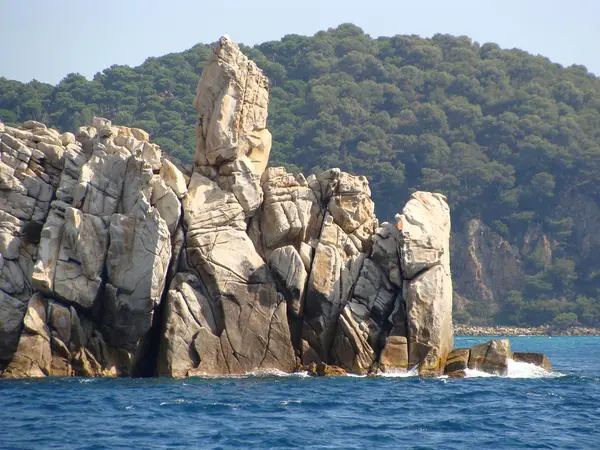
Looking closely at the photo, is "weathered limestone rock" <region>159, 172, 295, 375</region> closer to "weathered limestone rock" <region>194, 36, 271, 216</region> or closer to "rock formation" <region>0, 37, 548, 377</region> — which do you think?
"rock formation" <region>0, 37, 548, 377</region>

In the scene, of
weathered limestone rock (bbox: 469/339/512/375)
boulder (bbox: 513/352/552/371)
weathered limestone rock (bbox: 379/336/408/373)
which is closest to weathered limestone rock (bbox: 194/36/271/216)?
weathered limestone rock (bbox: 379/336/408/373)

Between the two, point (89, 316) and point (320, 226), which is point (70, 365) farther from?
point (320, 226)

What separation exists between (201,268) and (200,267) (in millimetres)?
62

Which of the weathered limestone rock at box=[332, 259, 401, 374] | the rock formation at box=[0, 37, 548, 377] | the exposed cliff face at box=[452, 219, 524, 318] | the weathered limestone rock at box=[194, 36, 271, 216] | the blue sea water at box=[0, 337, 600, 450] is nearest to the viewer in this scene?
the blue sea water at box=[0, 337, 600, 450]

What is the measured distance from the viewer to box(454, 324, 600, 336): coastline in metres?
127

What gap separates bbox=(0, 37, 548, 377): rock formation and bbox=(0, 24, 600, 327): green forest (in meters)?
88.0

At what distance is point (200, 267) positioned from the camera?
46.8m

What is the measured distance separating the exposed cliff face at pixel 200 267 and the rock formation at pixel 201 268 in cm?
6

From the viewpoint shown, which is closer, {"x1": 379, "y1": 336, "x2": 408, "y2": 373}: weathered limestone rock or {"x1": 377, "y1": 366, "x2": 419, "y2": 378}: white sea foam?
{"x1": 377, "y1": 366, "x2": 419, "y2": 378}: white sea foam

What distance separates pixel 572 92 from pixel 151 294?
138774 millimetres

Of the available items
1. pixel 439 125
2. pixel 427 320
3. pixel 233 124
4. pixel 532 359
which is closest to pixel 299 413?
pixel 427 320

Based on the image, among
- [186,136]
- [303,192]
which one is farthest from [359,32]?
[303,192]

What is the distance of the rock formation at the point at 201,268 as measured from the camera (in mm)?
45312

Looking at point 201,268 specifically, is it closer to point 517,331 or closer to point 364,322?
point 364,322
